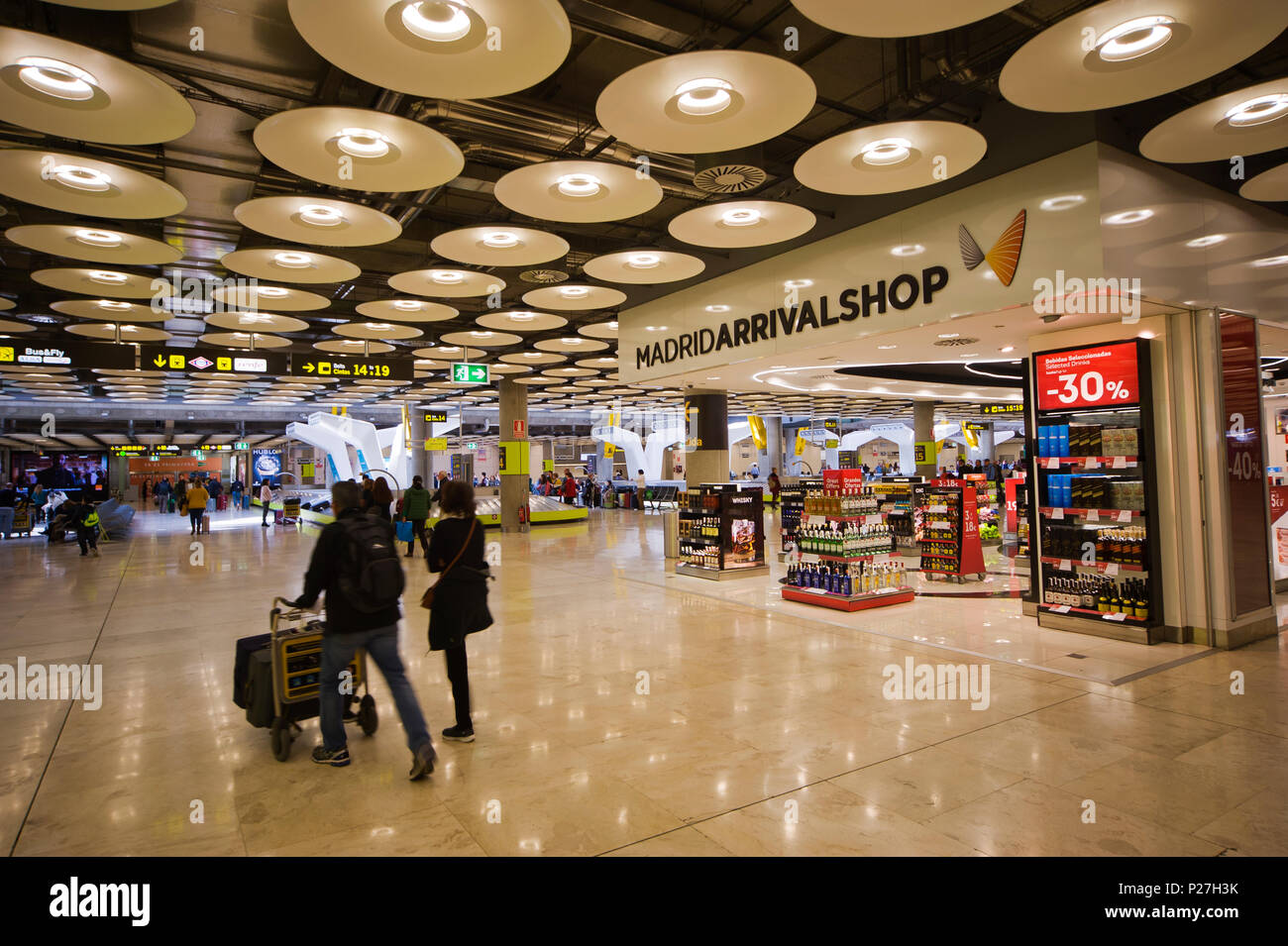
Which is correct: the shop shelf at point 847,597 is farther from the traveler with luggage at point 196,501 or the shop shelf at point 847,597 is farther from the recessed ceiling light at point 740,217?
the traveler with luggage at point 196,501

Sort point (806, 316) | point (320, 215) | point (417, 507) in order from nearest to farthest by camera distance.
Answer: point (320, 215) < point (806, 316) < point (417, 507)

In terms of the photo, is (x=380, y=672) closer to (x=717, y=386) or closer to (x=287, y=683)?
(x=287, y=683)

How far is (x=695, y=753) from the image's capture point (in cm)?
384

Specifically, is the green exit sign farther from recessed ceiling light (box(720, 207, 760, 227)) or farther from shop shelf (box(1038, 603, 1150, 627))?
shop shelf (box(1038, 603, 1150, 627))

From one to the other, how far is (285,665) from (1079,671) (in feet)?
19.2

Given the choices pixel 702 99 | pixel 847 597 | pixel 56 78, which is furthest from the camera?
pixel 847 597

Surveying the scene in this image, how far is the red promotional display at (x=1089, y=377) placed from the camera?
6.53 meters

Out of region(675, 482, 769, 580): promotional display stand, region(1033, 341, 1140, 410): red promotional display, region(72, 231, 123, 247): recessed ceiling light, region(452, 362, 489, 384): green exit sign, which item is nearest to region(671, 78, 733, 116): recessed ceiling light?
region(1033, 341, 1140, 410): red promotional display

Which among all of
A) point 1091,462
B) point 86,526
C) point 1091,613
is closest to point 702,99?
point 1091,462

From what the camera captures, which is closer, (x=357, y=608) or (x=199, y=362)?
(x=357, y=608)

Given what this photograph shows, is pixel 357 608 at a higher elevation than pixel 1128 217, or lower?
lower

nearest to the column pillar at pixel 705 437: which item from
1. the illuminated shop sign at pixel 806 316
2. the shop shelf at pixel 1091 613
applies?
the illuminated shop sign at pixel 806 316

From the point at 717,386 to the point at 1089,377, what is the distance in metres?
6.39

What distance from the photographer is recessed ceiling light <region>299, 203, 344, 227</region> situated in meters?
6.35
